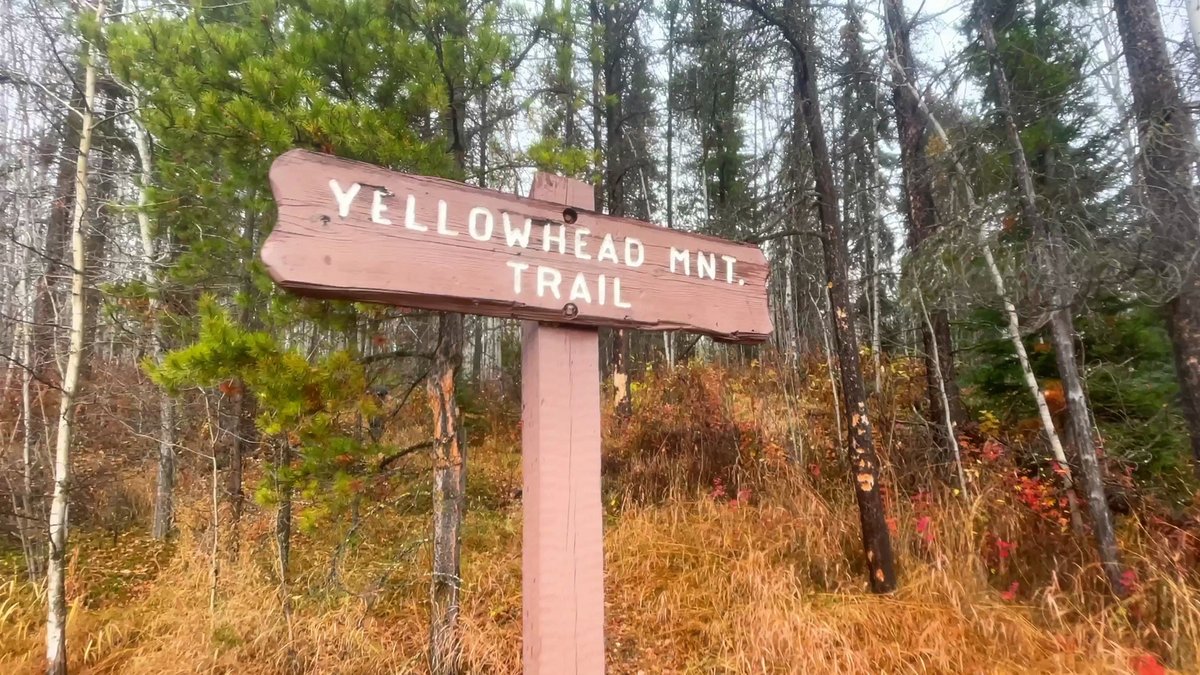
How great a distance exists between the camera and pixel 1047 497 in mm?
4602

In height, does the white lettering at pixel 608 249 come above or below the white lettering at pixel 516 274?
above

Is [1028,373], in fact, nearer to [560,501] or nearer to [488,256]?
[560,501]

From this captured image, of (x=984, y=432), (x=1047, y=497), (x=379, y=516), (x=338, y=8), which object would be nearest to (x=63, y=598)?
(x=379, y=516)

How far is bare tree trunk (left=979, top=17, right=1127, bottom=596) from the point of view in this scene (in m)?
3.84

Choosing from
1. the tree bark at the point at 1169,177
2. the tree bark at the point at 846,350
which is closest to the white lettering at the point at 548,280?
the tree bark at the point at 846,350

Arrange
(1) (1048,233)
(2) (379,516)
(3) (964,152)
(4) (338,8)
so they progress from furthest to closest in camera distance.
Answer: (2) (379,516) → (3) (964,152) → (1) (1048,233) → (4) (338,8)

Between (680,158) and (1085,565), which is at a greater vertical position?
(680,158)

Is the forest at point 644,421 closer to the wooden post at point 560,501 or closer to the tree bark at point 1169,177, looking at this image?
the tree bark at point 1169,177

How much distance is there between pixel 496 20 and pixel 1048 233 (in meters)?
4.15

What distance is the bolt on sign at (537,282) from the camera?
1255mm

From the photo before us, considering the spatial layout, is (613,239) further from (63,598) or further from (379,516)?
(379,516)

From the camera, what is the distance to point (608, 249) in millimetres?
1596

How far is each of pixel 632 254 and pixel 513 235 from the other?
344 mm

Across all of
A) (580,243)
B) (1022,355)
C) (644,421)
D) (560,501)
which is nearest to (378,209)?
(580,243)
